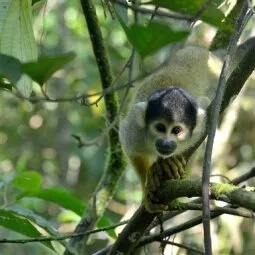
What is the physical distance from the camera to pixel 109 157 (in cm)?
317

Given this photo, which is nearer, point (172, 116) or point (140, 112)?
point (172, 116)

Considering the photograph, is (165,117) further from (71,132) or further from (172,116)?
(71,132)

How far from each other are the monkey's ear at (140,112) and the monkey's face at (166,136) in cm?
5

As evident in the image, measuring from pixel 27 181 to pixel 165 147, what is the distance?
2.57ft

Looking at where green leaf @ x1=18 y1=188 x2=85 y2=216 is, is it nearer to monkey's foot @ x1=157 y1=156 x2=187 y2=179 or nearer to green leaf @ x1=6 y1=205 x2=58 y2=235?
green leaf @ x1=6 y1=205 x2=58 y2=235

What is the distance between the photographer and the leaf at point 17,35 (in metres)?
1.43

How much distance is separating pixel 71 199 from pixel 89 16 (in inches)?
31.4

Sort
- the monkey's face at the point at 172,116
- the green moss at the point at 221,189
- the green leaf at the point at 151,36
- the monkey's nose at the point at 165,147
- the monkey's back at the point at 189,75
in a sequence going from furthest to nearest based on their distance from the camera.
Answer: the monkey's back at the point at 189,75, the monkey's face at the point at 172,116, the monkey's nose at the point at 165,147, the green moss at the point at 221,189, the green leaf at the point at 151,36

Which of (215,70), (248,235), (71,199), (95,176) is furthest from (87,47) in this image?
(71,199)

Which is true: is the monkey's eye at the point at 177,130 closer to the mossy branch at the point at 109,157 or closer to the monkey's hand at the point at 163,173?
the mossy branch at the point at 109,157

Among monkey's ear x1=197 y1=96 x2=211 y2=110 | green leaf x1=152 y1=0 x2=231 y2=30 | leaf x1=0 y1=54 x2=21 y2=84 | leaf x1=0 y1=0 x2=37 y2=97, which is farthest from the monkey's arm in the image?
leaf x1=0 y1=54 x2=21 y2=84

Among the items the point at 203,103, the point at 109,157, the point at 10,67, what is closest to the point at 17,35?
the point at 10,67

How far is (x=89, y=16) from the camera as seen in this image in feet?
8.17

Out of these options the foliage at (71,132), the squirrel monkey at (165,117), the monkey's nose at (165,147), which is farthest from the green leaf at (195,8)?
the foliage at (71,132)
